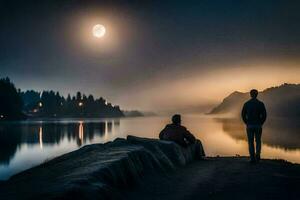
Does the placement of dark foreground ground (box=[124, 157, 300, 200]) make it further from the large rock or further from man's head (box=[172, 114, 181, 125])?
man's head (box=[172, 114, 181, 125])

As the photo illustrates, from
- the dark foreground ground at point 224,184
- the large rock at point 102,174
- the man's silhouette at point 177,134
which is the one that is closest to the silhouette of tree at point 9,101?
the man's silhouette at point 177,134

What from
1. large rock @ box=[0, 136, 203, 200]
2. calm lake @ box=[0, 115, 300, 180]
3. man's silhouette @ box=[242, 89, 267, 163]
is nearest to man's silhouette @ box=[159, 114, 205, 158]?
large rock @ box=[0, 136, 203, 200]

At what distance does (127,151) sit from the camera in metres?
12.9

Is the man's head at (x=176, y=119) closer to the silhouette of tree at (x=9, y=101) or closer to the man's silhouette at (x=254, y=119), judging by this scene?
the man's silhouette at (x=254, y=119)

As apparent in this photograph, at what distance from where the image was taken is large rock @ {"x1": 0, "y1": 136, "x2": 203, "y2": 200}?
8.16 meters

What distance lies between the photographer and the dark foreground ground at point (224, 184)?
9.98 metres

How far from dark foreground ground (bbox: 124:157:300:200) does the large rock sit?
57cm

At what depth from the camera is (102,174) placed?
9891 millimetres

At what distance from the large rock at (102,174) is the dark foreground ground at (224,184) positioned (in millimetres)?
567

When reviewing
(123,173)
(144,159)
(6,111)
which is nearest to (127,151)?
(144,159)

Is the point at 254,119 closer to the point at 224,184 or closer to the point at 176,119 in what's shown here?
the point at 176,119

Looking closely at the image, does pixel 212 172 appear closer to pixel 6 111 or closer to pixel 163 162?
pixel 163 162

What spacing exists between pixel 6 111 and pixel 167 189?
178945 millimetres

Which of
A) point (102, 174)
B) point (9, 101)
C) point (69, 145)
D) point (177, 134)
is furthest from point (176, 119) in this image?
point (9, 101)
